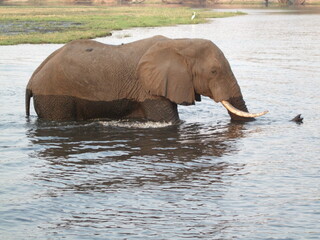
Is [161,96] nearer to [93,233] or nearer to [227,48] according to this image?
[93,233]

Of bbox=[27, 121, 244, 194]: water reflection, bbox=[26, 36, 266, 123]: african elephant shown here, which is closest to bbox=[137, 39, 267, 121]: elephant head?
bbox=[26, 36, 266, 123]: african elephant

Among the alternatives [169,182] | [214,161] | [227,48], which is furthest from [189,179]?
[227,48]

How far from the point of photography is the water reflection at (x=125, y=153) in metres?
9.45

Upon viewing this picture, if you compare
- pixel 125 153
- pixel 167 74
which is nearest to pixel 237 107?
pixel 167 74

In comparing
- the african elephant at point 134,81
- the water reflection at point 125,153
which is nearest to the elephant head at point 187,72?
the african elephant at point 134,81

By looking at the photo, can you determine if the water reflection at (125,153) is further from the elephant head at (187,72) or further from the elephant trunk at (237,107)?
the elephant head at (187,72)

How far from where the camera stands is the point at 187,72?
478 inches

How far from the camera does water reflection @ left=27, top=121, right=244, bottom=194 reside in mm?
9445

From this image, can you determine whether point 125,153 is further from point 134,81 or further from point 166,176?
point 134,81

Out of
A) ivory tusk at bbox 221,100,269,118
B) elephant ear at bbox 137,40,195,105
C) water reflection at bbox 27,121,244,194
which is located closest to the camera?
water reflection at bbox 27,121,244,194

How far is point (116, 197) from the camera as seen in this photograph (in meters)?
8.62

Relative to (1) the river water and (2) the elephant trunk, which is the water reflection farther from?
(2) the elephant trunk

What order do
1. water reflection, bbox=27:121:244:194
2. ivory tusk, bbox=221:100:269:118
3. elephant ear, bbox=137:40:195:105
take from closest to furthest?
water reflection, bbox=27:121:244:194 → elephant ear, bbox=137:40:195:105 → ivory tusk, bbox=221:100:269:118

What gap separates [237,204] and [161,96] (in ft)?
13.7
